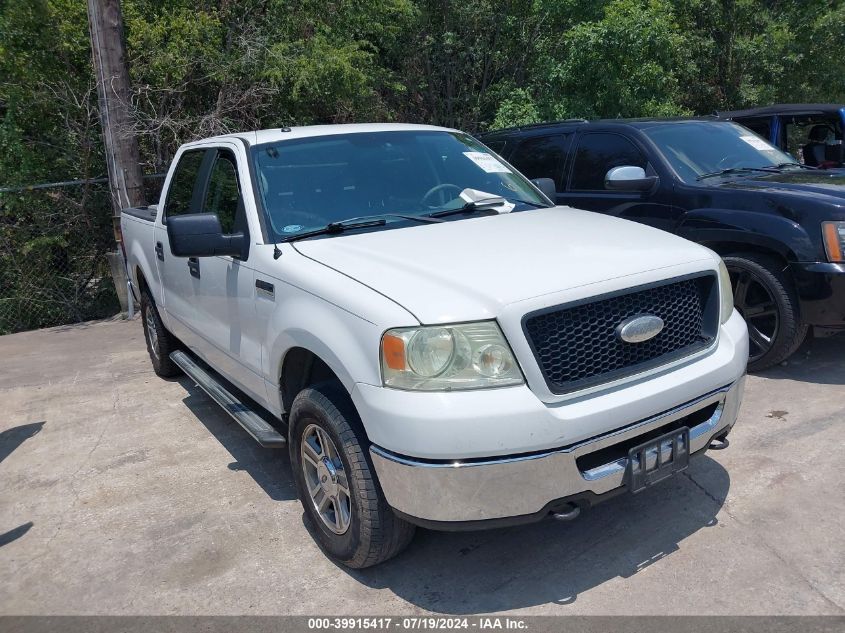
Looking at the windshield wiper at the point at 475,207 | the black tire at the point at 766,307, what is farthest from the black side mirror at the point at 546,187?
the black tire at the point at 766,307

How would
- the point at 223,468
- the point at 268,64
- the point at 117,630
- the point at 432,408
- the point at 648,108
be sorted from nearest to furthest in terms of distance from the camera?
the point at 432,408 < the point at 117,630 < the point at 223,468 < the point at 268,64 < the point at 648,108

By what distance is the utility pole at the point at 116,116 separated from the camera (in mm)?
8594

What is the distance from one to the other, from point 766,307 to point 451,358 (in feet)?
11.6

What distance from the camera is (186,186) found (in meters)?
5.19

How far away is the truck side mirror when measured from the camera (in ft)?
18.5

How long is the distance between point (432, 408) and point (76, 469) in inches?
118

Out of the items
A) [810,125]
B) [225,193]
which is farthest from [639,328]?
[810,125]

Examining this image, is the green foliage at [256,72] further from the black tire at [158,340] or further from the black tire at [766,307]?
the black tire at [766,307]

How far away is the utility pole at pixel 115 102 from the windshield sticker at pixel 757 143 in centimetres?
677

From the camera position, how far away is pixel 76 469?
4.64 metres

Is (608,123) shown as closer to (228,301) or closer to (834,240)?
(834,240)

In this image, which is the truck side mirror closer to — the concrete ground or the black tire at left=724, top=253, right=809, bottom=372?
the black tire at left=724, top=253, right=809, bottom=372

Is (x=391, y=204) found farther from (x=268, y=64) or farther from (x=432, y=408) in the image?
(x=268, y=64)

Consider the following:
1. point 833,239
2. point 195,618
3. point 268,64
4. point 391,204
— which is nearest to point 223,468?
point 195,618
